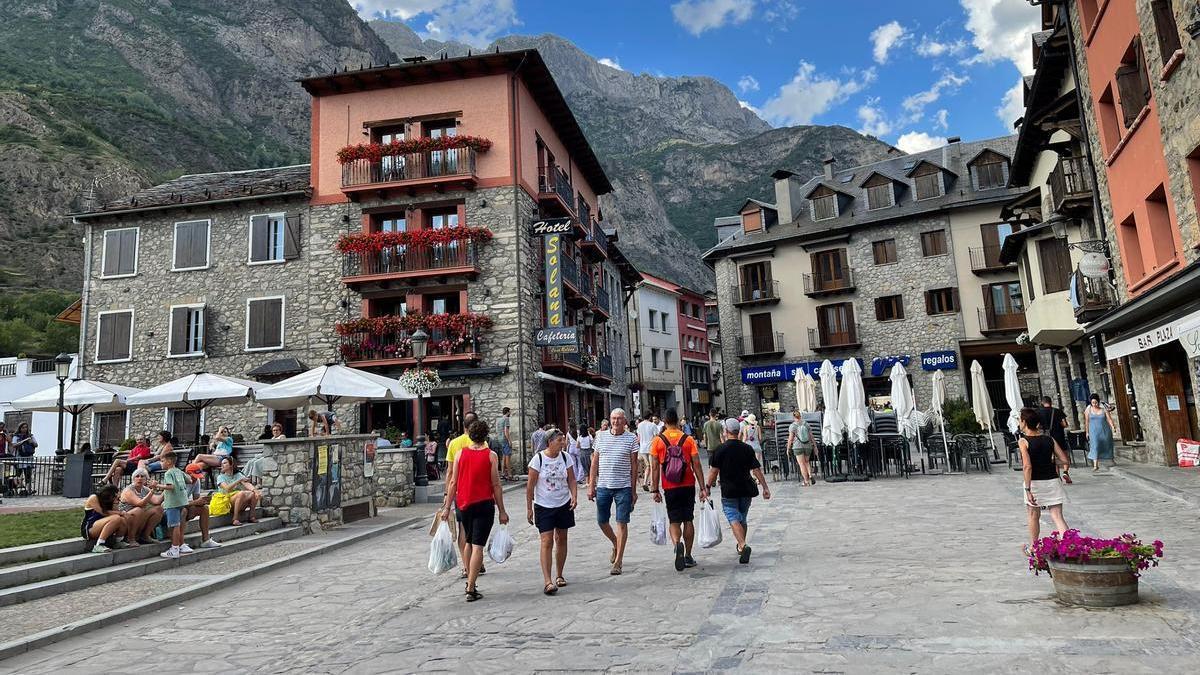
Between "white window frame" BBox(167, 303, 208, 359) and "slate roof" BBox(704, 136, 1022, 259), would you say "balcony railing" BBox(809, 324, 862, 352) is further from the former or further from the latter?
"white window frame" BBox(167, 303, 208, 359)

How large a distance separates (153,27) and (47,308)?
6676 cm

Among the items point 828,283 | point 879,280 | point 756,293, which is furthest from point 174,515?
point 879,280

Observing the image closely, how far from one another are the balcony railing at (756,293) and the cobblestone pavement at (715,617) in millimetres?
29095

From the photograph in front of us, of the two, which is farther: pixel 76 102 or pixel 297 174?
pixel 76 102

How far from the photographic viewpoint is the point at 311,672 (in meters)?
4.99

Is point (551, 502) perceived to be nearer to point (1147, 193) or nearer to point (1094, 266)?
point (1147, 193)

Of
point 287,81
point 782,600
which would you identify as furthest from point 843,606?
point 287,81

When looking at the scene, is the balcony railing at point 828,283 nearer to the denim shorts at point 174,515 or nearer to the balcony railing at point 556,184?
the balcony railing at point 556,184

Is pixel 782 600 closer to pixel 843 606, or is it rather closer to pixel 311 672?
pixel 843 606

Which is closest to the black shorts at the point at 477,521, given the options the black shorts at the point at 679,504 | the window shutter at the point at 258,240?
the black shorts at the point at 679,504

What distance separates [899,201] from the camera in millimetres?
37094

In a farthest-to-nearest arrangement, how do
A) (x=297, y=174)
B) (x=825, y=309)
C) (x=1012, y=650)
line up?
(x=825, y=309), (x=297, y=174), (x=1012, y=650)

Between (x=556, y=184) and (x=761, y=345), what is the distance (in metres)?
17.0

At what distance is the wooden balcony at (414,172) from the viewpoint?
77.1ft
